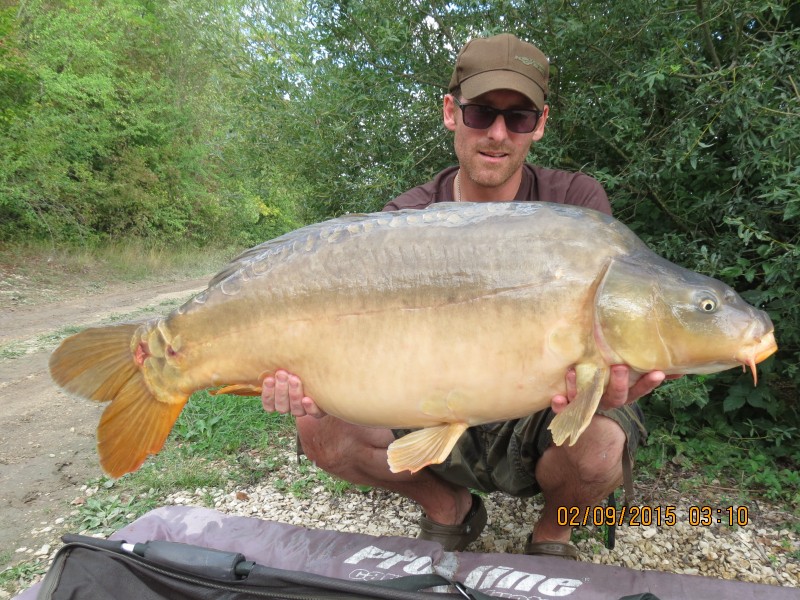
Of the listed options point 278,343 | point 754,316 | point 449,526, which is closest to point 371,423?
point 278,343

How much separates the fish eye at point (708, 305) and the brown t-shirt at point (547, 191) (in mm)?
788

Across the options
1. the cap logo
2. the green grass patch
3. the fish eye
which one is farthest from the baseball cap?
the green grass patch

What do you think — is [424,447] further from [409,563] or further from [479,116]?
[479,116]

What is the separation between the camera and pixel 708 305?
120cm

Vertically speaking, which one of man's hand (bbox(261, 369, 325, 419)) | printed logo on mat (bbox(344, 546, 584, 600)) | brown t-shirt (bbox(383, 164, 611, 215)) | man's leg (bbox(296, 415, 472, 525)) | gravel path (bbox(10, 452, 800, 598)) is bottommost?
gravel path (bbox(10, 452, 800, 598))

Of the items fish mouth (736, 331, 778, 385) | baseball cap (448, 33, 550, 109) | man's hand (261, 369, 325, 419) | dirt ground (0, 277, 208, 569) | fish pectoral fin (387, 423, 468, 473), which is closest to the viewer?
fish mouth (736, 331, 778, 385)

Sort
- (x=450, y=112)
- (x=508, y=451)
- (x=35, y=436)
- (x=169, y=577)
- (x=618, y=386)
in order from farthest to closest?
1. (x=35, y=436)
2. (x=450, y=112)
3. (x=508, y=451)
4. (x=169, y=577)
5. (x=618, y=386)

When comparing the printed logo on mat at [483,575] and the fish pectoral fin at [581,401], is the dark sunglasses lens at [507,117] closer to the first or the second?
the fish pectoral fin at [581,401]

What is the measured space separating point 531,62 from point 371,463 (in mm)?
1435

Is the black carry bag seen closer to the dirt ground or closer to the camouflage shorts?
the camouflage shorts

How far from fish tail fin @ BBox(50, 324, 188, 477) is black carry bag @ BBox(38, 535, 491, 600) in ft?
0.66

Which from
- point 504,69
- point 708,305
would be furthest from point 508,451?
point 504,69

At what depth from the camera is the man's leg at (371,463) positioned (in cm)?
181

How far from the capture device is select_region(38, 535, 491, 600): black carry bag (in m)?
1.32
